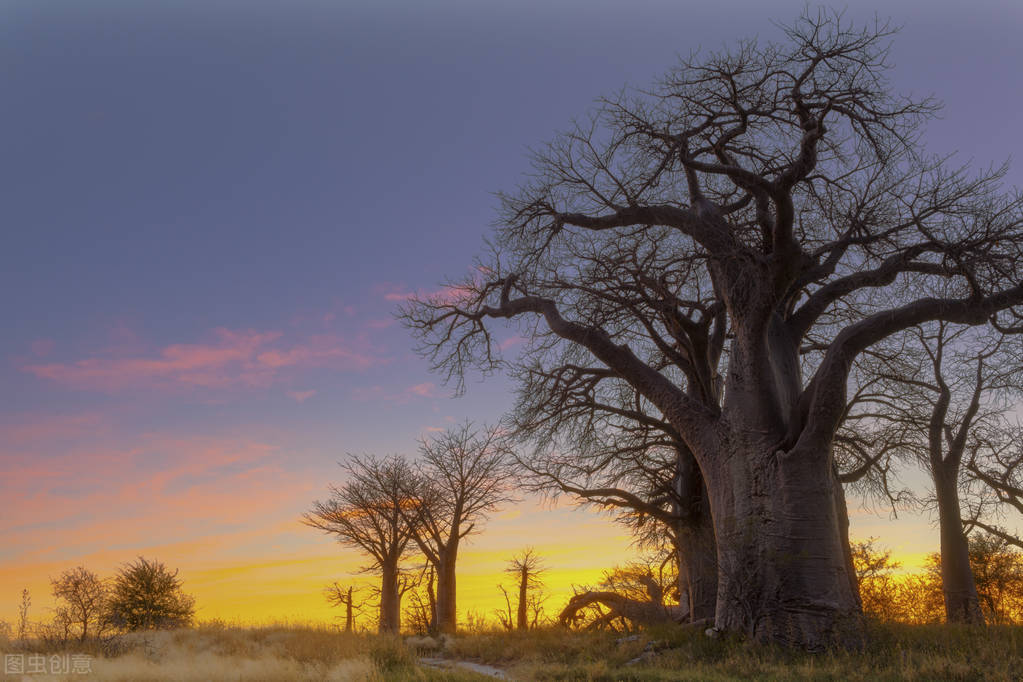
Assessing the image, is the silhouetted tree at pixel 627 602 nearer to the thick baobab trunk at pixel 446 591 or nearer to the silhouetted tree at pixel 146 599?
the thick baobab trunk at pixel 446 591

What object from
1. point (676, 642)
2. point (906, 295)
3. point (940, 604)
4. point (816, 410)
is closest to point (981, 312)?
point (906, 295)

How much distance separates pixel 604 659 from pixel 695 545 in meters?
3.70

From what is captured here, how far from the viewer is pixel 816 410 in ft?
33.6

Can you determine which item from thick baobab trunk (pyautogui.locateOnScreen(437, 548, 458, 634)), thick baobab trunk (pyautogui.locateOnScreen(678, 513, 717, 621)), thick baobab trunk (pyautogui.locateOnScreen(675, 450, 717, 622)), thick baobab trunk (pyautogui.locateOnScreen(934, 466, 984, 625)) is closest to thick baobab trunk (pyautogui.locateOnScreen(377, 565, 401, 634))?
thick baobab trunk (pyautogui.locateOnScreen(437, 548, 458, 634))

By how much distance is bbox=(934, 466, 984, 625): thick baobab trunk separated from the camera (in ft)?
49.4

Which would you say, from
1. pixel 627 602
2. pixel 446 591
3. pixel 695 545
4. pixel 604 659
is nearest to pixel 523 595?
pixel 446 591

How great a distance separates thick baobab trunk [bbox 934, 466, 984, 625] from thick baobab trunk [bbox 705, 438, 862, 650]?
6.62 meters

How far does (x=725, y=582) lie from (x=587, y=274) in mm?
5320

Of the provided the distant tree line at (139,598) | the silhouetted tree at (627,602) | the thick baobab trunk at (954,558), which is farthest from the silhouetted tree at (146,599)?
the thick baobab trunk at (954,558)

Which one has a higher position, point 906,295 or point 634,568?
point 906,295

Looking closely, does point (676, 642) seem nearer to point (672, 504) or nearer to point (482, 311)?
point (672, 504)

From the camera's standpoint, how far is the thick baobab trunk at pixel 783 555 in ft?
32.2

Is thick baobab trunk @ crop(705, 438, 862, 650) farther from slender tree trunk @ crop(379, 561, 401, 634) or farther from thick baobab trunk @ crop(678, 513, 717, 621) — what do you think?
slender tree trunk @ crop(379, 561, 401, 634)

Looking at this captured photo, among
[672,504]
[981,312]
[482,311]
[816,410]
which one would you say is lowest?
[672,504]
